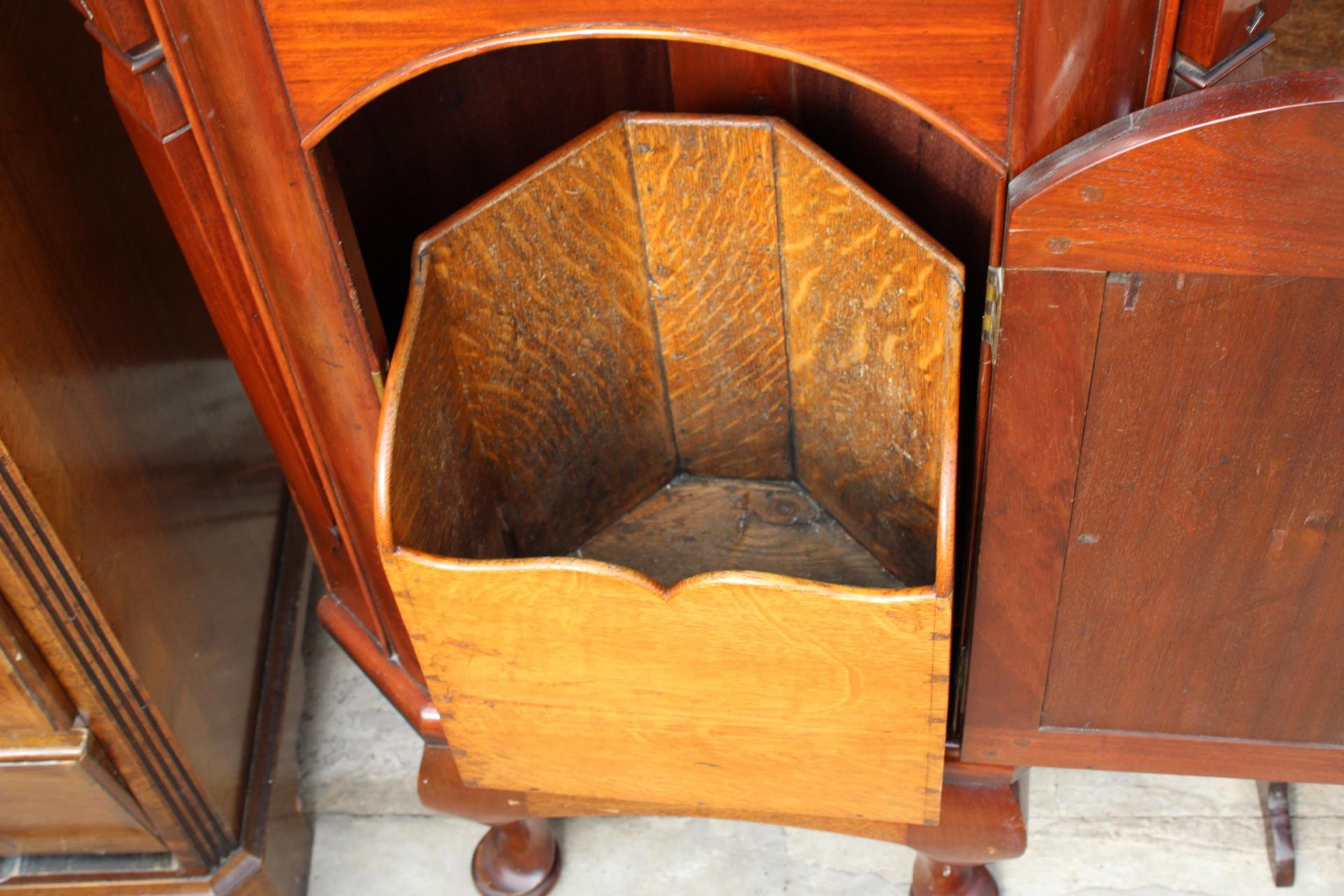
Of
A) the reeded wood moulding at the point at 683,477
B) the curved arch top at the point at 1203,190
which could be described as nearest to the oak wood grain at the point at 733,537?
the reeded wood moulding at the point at 683,477

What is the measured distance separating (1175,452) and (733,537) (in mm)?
595

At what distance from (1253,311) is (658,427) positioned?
0.75 meters

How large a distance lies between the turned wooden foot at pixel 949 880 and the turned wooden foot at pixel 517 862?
41cm

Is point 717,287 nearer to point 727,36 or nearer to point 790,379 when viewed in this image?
point 790,379

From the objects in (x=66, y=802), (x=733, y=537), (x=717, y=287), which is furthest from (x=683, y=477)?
(x=66, y=802)

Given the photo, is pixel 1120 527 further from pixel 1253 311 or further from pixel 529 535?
pixel 529 535

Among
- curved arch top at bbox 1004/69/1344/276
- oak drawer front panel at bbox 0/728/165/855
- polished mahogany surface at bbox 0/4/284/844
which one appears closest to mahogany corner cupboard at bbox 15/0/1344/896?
curved arch top at bbox 1004/69/1344/276

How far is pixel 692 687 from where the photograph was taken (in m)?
1.09

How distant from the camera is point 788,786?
1.19 m

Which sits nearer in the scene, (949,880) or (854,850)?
(949,880)

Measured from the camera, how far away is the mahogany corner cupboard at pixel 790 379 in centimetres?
85

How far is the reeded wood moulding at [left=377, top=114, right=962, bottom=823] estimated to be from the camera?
3.41 feet

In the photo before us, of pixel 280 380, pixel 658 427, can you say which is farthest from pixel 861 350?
pixel 280 380

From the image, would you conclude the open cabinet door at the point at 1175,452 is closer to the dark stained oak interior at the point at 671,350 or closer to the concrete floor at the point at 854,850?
the dark stained oak interior at the point at 671,350
